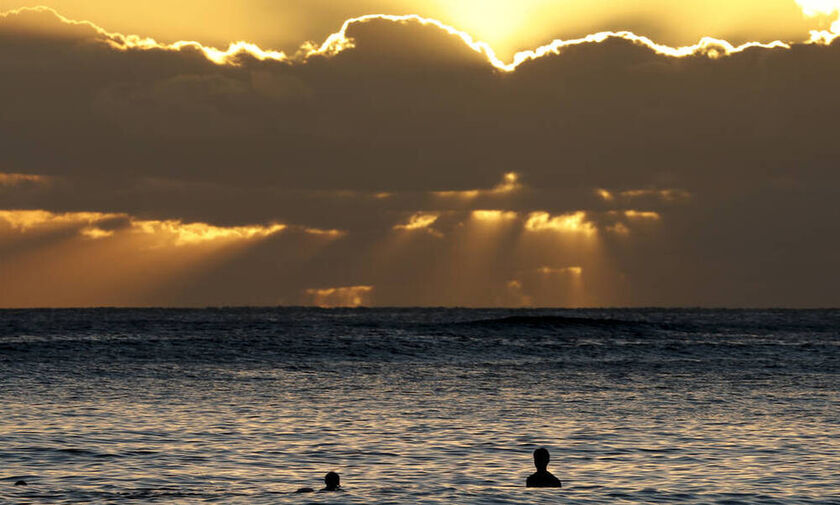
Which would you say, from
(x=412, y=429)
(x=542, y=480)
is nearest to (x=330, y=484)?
(x=542, y=480)

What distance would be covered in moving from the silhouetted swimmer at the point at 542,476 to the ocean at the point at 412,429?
27cm

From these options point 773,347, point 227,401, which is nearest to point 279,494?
point 227,401

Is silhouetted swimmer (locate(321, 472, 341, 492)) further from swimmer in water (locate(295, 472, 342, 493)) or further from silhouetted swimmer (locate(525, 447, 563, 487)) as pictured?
silhouetted swimmer (locate(525, 447, 563, 487))

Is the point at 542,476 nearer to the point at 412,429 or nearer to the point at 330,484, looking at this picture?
the point at 330,484

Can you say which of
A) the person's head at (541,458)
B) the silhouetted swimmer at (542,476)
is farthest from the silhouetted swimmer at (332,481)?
the person's head at (541,458)

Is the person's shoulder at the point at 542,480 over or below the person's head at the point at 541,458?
below

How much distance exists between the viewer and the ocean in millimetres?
24172

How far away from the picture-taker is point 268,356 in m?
70.4

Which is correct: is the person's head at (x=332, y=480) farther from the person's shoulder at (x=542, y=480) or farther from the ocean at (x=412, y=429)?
the person's shoulder at (x=542, y=480)

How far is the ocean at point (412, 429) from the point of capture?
2417cm

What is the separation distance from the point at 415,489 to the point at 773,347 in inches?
2752

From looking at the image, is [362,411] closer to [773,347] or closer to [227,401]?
[227,401]

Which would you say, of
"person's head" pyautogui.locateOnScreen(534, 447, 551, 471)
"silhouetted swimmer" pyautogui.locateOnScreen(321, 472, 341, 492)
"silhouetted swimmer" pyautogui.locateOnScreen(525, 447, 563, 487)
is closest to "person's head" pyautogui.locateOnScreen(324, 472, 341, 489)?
"silhouetted swimmer" pyautogui.locateOnScreen(321, 472, 341, 492)

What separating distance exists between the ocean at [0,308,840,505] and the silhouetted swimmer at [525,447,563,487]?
0.27 meters
